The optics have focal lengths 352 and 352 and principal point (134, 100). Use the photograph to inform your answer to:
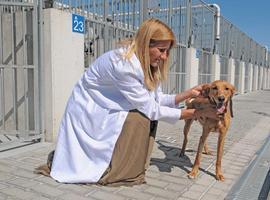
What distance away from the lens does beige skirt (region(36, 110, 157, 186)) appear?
12.5ft

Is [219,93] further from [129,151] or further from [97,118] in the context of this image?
[97,118]

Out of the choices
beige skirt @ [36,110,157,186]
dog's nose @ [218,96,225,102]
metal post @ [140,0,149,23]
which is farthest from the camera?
metal post @ [140,0,149,23]

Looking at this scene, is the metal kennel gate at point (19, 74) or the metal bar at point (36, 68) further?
the metal kennel gate at point (19, 74)

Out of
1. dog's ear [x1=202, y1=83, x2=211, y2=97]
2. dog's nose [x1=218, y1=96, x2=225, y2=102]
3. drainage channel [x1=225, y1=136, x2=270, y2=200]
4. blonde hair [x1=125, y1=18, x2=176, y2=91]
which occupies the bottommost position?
drainage channel [x1=225, y1=136, x2=270, y2=200]

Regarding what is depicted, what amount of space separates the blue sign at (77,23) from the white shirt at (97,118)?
2413 millimetres

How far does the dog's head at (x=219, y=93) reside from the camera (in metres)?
4.05

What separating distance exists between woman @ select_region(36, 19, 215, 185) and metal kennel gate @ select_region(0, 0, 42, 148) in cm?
202

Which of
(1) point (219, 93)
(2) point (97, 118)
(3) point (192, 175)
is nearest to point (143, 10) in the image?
(1) point (219, 93)

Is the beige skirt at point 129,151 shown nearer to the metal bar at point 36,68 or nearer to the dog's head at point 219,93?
the dog's head at point 219,93

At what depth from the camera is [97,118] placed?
386cm

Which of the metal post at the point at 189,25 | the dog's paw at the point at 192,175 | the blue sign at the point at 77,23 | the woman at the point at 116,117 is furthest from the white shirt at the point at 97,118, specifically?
the metal post at the point at 189,25

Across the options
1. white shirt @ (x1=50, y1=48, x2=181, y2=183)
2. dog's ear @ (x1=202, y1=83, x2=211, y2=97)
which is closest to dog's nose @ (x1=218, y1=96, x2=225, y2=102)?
dog's ear @ (x1=202, y1=83, x2=211, y2=97)

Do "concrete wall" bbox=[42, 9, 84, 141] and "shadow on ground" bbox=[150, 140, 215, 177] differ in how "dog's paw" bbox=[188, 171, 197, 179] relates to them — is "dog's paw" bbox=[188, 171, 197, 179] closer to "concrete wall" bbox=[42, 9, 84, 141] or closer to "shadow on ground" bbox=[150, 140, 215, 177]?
"shadow on ground" bbox=[150, 140, 215, 177]

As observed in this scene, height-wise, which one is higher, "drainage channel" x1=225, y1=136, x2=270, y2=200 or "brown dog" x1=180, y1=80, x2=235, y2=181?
"brown dog" x1=180, y1=80, x2=235, y2=181
